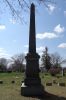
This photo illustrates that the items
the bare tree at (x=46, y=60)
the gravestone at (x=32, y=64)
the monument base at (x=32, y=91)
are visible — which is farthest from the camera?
the bare tree at (x=46, y=60)

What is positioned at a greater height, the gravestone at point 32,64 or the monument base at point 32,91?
the gravestone at point 32,64

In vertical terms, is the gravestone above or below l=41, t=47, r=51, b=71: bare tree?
below

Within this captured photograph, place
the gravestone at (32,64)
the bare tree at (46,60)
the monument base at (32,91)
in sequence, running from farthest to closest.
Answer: the bare tree at (46,60)
the gravestone at (32,64)
the monument base at (32,91)

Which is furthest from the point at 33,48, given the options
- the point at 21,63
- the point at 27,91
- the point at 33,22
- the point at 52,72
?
the point at 21,63

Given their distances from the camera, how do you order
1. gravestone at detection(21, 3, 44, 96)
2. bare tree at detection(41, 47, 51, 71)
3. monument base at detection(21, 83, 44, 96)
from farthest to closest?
bare tree at detection(41, 47, 51, 71) → gravestone at detection(21, 3, 44, 96) → monument base at detection(21, 83, 44, 96)

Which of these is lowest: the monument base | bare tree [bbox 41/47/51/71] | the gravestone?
the monument base

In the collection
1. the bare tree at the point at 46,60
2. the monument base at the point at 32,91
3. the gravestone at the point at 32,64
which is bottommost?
the monument base at the point at 32,91

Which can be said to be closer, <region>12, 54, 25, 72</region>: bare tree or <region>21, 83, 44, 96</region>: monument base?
<region>21, 83, 44, 96</region>: monument base

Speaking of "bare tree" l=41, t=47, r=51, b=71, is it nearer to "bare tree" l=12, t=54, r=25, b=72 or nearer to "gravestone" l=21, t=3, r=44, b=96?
"bare tree" l=12, t=54, r=25, b=72

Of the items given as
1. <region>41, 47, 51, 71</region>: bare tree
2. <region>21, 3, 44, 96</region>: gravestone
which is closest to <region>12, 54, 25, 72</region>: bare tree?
<region>41, 47, 51, 71</region>: bare tree

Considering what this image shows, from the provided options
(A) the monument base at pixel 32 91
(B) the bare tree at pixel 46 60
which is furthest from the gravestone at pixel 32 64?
(B) the bare tree at pixel 46 60

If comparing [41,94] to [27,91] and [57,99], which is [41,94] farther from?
[57,99]

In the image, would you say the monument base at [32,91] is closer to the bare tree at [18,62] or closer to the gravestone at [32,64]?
the gravestone at [32,64]

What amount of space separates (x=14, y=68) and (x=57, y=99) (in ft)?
345
